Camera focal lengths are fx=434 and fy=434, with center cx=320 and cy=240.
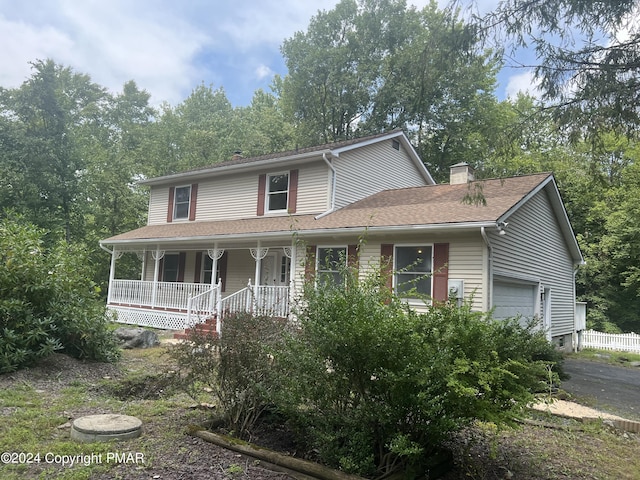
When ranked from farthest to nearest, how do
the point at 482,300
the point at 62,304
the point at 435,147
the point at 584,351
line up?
the point at 435,147 < the point at 584,351 < the point at 482,300 < the point at 62,304

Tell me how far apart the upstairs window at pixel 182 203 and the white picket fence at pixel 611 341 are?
50.6ft

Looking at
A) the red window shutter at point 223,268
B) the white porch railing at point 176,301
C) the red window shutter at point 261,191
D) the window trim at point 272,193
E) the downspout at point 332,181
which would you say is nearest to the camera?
the white porch railing at point 176,301

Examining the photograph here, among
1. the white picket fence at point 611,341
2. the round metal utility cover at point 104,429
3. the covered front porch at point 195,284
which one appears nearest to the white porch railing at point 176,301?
the covered front porch at point 195,284

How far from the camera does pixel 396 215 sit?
11102 millimetres

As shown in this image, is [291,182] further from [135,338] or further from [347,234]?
[135,338]

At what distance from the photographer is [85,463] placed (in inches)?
134

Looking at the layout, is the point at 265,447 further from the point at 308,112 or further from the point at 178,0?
the point at 308,112

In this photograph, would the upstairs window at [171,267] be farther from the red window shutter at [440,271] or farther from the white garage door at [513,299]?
the white garage door at [513,299]

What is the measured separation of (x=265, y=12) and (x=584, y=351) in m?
15.0

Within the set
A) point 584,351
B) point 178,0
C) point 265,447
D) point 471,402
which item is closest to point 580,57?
point 471,402

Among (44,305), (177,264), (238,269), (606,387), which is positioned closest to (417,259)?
(606,387)

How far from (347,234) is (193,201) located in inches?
313

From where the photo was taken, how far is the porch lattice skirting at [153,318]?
44.0 feet

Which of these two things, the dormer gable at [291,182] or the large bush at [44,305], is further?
the dormer gable at [291,182]
